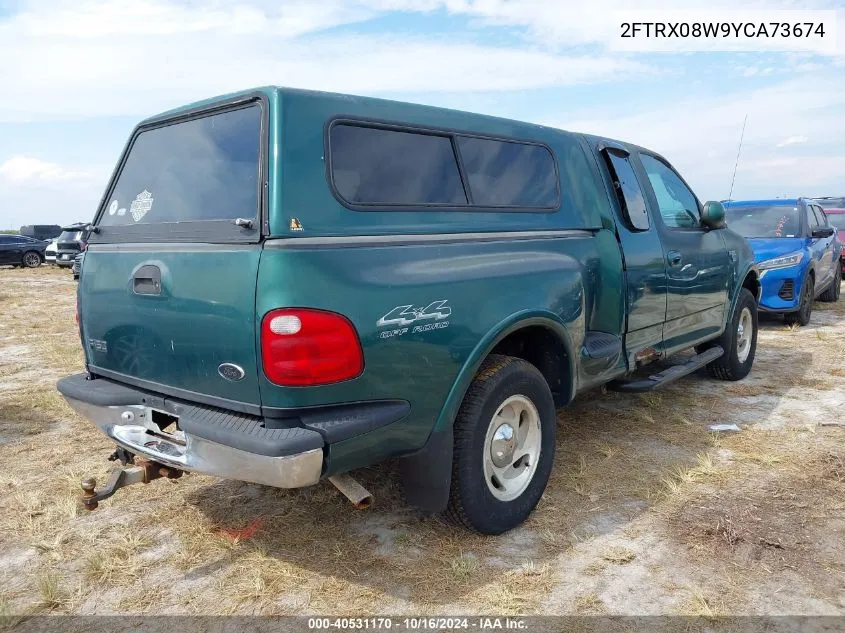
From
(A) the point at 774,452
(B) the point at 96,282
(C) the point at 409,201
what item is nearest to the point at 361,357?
(C) the point at 409,201

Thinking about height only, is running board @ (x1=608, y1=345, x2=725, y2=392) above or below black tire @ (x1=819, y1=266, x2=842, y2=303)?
above

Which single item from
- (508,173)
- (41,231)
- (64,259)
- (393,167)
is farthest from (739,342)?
(41,231)

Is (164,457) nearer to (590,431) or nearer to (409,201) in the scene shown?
(409,201)

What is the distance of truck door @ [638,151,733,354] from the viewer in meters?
4.70

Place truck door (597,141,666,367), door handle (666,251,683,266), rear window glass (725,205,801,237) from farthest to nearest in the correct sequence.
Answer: rear window glass (725,205,801,237)
door handle (666,251,683,266)
truck door (597,141,666,367)

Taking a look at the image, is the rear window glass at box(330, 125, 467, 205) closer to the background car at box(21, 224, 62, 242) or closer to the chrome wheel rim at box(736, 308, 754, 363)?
the chrome wheel rim at box(736, 308, 754, 363)

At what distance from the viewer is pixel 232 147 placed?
9.34ft

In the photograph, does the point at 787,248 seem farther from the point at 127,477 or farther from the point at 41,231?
the point at 41,231

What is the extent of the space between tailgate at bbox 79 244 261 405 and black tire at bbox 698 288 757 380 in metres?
4.53

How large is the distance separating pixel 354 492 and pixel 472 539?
785 millimetres

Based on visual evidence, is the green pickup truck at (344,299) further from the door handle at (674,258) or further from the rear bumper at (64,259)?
the rear bumper at (64,259)

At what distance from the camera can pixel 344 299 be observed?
2.50 metres

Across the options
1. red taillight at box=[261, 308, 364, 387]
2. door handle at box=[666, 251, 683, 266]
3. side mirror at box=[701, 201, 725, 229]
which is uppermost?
side mirror at box=[701, 201, 725, 229]

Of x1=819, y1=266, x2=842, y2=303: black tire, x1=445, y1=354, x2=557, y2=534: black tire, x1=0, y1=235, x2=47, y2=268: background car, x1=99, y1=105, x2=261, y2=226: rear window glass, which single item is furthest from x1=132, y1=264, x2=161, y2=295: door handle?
x1=0, y1=235, x2=47, y2=268: background car
